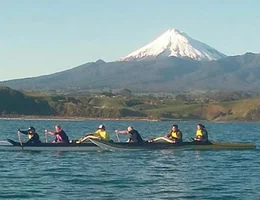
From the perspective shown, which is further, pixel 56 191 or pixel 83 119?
pixel 83 119

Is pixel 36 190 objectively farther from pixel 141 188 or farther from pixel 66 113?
pixel 66 113

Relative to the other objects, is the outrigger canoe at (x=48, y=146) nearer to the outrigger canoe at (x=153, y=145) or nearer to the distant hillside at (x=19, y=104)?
the outrigger canoe at (x=153, y=145)

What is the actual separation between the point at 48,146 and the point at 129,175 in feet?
45.1

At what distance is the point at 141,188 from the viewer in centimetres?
3011

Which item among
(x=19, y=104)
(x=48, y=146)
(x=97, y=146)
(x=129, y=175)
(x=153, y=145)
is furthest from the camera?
(x=19, y=104)

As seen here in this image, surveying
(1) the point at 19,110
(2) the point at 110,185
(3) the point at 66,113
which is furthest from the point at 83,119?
(2) the point at 110,185

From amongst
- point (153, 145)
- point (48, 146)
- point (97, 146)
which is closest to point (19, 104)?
point (153, 145)

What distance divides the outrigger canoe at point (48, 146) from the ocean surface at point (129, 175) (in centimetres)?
73

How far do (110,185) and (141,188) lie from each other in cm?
151

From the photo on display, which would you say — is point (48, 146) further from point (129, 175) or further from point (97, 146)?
point (129, 175)

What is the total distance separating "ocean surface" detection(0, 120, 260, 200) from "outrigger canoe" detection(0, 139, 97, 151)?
2.39 ft

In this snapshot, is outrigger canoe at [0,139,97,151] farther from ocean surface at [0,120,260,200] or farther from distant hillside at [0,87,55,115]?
distant hillside at [0,87,55,115]

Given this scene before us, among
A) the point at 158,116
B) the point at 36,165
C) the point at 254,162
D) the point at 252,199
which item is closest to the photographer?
the point at 252,199

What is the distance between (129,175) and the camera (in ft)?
113
